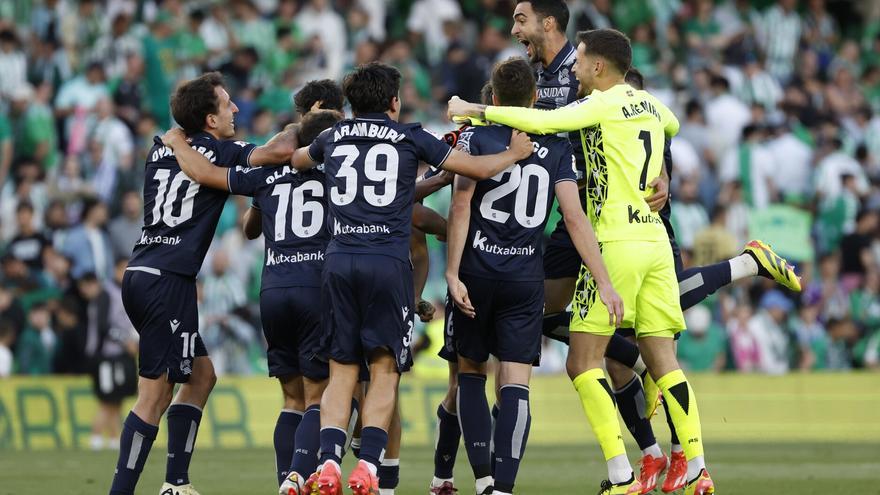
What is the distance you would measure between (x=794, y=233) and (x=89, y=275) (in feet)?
32.3

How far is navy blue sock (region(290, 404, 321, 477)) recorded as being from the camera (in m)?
9.44

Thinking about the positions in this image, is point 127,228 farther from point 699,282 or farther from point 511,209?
point 511,209

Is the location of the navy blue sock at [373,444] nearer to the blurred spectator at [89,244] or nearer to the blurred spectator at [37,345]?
the blurred spectator at [37,345]

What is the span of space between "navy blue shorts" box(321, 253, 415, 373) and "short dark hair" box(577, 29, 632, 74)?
6.46ft

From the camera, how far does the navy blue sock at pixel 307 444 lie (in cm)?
944

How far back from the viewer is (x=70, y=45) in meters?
21.6

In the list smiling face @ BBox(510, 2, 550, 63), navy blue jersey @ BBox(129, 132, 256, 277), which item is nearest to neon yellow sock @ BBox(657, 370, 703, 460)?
smiling face @ BBox(510, 2, 550, 63)

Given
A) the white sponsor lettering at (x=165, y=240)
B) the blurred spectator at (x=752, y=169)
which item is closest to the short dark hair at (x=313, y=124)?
the white sponsor lettering at (x=165, y=240)

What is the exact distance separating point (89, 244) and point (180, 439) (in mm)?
9564

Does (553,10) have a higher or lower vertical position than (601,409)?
higher

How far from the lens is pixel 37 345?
60.5 feet

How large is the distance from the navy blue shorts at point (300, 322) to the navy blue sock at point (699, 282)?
264 cm

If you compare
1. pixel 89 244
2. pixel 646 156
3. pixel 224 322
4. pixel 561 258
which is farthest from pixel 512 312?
pixel 89 244

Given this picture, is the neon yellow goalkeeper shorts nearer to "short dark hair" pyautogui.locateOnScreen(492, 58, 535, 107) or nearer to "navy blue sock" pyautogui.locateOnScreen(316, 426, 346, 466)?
"short dark hair" pyautogui.locateOnScreen(492, 58, 535, 107)
